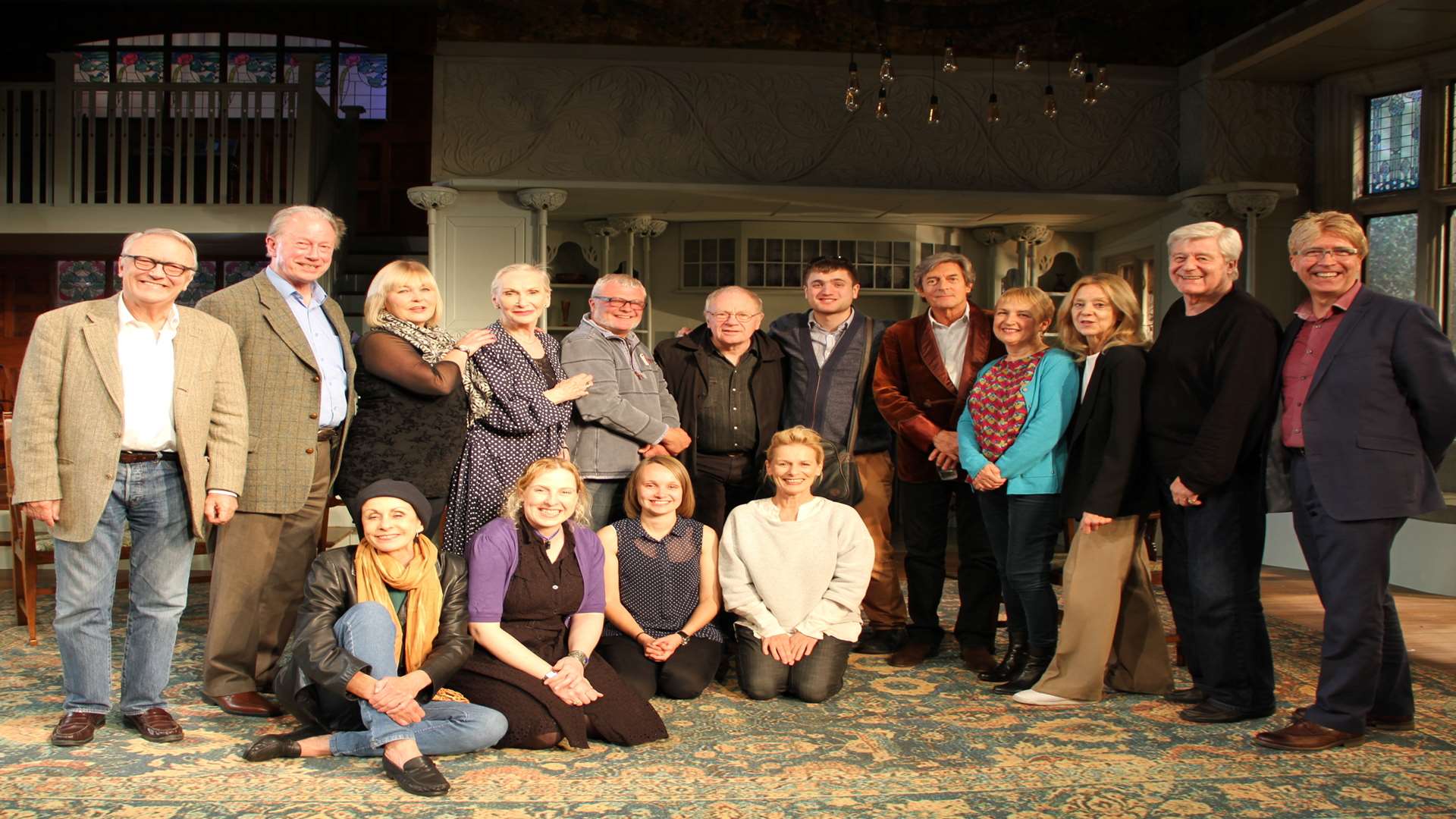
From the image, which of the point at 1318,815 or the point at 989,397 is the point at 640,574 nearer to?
the point at 989,397

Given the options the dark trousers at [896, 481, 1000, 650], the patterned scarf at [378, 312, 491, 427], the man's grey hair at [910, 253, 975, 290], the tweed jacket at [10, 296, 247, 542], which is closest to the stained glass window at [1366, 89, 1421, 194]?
the man's grey hair at [910, 253, 975, 290]

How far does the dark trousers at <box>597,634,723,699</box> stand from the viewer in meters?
3.73

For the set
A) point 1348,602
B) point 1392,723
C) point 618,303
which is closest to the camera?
point 1348,602

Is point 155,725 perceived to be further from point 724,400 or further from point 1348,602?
point 1348,602

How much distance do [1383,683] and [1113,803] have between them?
1.11 meters

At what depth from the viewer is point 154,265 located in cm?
315

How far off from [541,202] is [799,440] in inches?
186

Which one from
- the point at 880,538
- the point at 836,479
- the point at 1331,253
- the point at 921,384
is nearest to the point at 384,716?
the point at 836,479

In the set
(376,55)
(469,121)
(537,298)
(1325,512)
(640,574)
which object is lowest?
(640,574)

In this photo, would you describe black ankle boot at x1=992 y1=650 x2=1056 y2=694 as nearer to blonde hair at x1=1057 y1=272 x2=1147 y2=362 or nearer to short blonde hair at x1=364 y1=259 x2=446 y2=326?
blonde hair at x1=1057 y1=272 x2=1147 y2=362

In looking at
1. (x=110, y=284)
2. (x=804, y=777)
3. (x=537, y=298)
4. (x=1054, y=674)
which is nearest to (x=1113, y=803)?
A: (x=804, y=777)

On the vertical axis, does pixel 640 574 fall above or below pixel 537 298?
below

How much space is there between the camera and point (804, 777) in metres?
3.04

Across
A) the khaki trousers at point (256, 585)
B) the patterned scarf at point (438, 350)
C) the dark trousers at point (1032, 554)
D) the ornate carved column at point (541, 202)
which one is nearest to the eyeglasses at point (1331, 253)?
the dark trousers at point (1032, 554)
